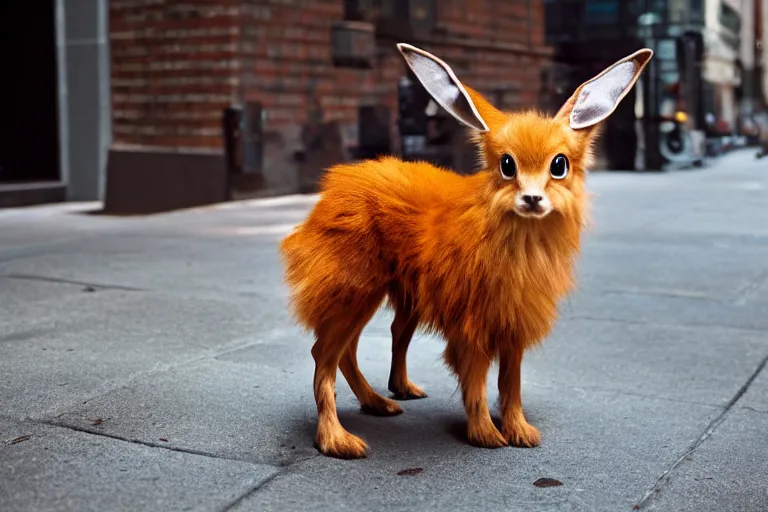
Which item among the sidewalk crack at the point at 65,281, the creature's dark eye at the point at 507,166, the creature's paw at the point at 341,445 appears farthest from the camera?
the sidewalk crack at the point at 65,281

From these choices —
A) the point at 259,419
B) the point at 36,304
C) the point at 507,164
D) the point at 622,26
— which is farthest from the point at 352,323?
the point at 622,26

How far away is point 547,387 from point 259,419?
4.40 ft

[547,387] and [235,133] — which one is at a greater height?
[235,133]

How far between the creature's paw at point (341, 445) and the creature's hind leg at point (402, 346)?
542 millimetres

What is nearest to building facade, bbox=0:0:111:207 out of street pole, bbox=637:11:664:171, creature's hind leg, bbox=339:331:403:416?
street pole, bbox=637:11:664:171

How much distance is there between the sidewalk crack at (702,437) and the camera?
3104mm

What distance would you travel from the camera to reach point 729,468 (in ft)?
11.0

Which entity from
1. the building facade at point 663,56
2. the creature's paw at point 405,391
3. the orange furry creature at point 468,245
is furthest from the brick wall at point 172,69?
the orange furry creature at point 468,245

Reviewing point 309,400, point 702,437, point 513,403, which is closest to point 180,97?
point 309,400

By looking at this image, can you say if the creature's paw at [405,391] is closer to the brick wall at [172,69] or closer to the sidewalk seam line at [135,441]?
the sidewalk seam line at [135,441]

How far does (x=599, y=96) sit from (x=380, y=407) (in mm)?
1458

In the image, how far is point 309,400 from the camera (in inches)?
161

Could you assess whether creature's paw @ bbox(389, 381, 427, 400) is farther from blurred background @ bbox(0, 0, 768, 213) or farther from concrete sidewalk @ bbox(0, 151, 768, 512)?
blurred background @ bbox(0, 0, 768, 213)

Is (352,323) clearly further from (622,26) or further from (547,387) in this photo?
(622,26)
